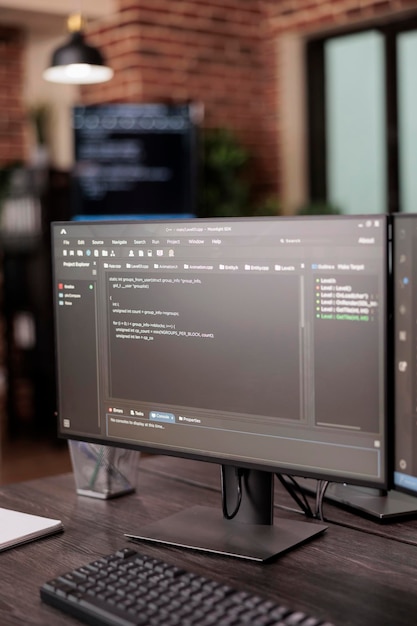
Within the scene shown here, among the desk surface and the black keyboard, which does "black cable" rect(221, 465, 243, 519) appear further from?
the black keyboard

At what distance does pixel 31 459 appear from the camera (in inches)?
190

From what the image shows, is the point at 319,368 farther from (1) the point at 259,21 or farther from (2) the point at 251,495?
(1) the point at 259,21

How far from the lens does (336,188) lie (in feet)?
16.4

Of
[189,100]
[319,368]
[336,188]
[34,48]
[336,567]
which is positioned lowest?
[336,567]

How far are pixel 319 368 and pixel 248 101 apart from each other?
4173mm

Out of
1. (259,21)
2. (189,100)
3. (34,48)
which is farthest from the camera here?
(34,48)

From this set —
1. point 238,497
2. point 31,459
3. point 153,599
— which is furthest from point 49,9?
point 153,599

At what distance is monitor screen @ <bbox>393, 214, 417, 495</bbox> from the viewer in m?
1.15

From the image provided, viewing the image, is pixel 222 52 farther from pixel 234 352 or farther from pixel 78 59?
pixel 234 352

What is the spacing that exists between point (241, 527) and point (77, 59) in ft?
8.31

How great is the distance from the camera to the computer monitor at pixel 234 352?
3.94ft

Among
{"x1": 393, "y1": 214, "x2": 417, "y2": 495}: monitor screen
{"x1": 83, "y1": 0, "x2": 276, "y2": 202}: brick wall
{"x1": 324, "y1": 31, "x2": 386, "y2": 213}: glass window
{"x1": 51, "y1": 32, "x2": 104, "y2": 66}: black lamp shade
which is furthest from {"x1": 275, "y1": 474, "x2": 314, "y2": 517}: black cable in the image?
{"x1": 83, "y1": 0, "x2": 276, "y2": 202}: brick wall

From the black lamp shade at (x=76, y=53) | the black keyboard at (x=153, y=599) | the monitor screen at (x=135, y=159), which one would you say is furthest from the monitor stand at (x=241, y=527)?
the monitor screen at (x=135, y=159)

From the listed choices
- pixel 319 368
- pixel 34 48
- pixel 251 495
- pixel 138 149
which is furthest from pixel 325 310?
pixel 34 48
